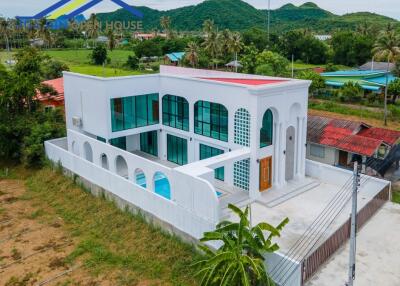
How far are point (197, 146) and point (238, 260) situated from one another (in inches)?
542

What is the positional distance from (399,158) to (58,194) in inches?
867

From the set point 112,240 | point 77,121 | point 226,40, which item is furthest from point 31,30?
point 112,240

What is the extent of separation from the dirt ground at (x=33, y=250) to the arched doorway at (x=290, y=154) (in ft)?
41.9

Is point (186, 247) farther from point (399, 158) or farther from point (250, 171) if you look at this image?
point (399, 158)

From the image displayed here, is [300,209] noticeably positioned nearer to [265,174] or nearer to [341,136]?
[265,174]

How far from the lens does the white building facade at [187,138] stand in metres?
20.2

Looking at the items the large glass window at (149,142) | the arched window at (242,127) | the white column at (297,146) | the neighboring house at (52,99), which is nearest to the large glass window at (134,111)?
the large glass window at (149,142)

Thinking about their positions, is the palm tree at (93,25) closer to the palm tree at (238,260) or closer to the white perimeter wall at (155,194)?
the white perimeter wall at (155,194)

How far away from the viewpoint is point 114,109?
2748 centimetres

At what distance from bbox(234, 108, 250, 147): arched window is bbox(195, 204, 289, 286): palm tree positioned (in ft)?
28.9

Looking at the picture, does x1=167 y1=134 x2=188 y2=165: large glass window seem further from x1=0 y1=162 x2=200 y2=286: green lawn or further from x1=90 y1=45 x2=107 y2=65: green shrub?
x1=90 y1=45 x2=107 y2=65: green shrub

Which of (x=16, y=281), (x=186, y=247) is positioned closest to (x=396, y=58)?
(x=186, y=247)

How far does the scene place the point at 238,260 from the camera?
45.1 feet

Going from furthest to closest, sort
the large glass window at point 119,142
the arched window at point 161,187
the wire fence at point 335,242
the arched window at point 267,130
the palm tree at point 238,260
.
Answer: the large glass window at point 119,142, the arched window at point 161,187, the arched window at point 267,130, the wire fence at point 335,242, the palm tree at point 238,260
